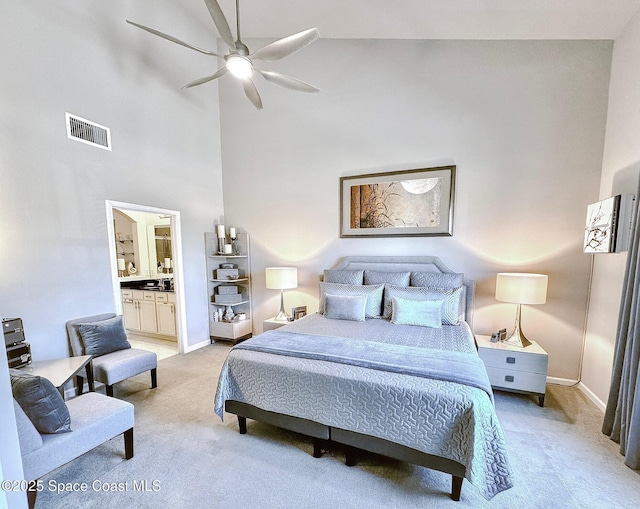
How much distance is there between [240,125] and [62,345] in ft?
11.9

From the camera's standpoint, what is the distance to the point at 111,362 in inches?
102

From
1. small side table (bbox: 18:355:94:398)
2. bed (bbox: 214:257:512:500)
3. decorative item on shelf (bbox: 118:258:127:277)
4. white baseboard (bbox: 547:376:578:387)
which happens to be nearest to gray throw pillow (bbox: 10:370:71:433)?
small side table (bbox: 18:355:94:398)

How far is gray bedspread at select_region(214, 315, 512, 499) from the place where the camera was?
4.78 feet

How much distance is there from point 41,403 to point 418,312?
2904 millimetres

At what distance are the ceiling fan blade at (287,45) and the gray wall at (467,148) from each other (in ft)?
4.87

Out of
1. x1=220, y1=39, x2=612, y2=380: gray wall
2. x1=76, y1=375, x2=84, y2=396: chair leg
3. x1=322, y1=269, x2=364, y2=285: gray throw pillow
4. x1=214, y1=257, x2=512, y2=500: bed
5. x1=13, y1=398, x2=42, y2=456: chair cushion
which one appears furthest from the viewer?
A: x1=322, y1=269, x2=364, y2=285: gray throw pillow

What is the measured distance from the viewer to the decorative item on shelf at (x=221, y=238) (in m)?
4.33

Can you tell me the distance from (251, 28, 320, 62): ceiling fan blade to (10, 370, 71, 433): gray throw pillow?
109 inches

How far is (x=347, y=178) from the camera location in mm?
3760

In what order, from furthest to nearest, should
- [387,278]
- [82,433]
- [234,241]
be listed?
1. [234,241]
2. [387,278]
3. [82,433]

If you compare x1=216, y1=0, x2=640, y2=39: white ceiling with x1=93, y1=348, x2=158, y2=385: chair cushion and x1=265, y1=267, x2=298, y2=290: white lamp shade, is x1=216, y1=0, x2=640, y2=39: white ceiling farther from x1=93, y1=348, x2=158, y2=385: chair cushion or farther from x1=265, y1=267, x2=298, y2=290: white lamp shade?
x1=93, y1=348, x2=158, y2=385: chair cushion

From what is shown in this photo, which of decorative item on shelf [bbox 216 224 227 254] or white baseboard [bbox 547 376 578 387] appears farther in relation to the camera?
decorative item on shelf [bbox 216 224 227 254]

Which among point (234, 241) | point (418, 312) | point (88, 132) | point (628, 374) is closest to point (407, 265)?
point (418, 312)

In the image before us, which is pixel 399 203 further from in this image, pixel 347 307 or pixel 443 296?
pixel 347 307
